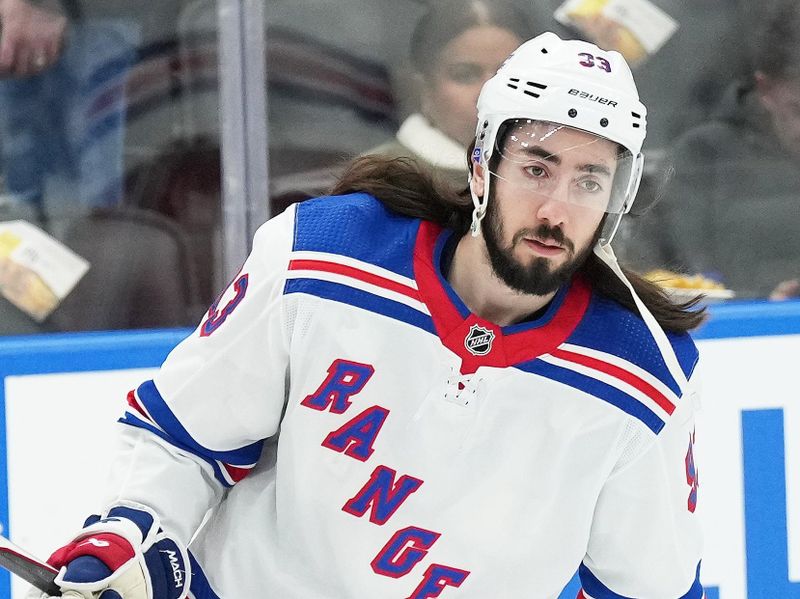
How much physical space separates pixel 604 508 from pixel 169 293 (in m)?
1.07

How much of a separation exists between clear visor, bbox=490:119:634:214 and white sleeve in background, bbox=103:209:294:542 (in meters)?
0.30

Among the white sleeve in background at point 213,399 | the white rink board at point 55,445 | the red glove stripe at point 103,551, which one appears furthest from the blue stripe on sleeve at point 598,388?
the white rink board at point 55,445

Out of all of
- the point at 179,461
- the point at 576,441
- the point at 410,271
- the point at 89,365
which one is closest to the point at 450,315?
the point at 410,271

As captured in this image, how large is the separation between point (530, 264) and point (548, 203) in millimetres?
75

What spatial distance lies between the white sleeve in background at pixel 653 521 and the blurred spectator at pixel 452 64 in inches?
36.4

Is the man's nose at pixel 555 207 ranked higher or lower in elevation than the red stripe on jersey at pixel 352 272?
higher

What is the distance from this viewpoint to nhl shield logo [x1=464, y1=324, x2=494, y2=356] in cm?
170

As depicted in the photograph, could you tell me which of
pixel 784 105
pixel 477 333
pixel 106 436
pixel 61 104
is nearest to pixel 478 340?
pixel 477 333

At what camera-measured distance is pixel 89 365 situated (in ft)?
7.82

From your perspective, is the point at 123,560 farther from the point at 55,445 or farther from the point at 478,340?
the point at 55,445

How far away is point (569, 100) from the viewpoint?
1599 millimetres

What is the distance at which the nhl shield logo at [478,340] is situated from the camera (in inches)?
66.7

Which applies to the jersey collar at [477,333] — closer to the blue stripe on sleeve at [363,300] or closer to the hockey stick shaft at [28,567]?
the blue stripe on sleeve at [363,300]

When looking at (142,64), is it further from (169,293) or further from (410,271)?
(410,271)
